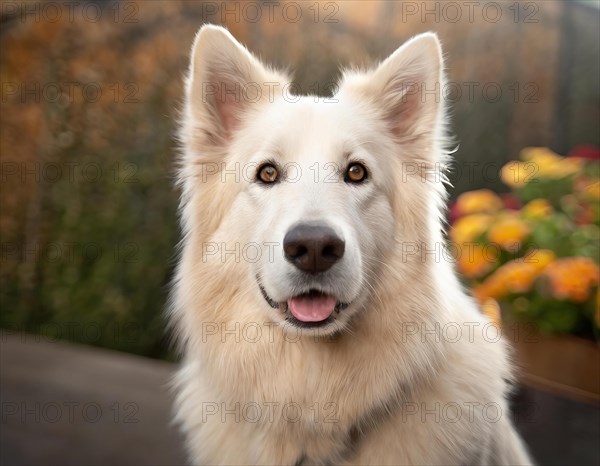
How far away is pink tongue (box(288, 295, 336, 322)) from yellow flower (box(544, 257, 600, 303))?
150 cm

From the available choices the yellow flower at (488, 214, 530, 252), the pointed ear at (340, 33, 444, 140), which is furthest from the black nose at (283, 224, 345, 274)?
the yellow flower at (488, 214, 530, 252)

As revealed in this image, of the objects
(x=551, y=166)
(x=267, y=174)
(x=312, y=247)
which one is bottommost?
(x=312, y=247)

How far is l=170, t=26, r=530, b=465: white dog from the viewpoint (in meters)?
1.82

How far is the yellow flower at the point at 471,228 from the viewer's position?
317 cm

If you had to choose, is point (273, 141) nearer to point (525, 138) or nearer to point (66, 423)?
point (66, 423)

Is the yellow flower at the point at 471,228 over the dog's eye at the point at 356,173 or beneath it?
beneath

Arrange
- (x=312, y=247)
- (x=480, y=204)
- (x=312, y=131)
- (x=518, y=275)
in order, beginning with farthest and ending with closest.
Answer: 1. (x=480, y=204)
2. (x=518, y=275)
3. (x=312, y=131)
4. (x=312, y=247)

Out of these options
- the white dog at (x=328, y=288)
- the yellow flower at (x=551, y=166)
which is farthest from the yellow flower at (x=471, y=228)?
the white dog at (x=328, y=288)

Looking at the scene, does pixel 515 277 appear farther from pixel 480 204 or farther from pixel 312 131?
pixel 312 131

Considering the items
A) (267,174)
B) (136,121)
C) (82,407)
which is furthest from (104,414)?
(267,174)

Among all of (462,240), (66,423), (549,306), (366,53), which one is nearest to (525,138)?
(366,53)

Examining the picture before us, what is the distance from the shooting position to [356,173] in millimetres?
1903

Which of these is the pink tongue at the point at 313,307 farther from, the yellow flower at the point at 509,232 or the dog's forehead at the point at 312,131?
the yellow flower at the point at 509,232

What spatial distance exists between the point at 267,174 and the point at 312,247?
1.36 ft
